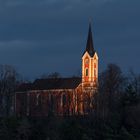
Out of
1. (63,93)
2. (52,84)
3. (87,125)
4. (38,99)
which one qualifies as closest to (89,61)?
(52,84)

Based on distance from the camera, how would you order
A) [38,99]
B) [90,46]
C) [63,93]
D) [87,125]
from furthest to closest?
[90,46], [63,93], [38,99], [87,125]

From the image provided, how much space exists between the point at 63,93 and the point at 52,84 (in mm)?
7347

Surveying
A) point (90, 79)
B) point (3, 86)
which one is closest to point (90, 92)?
point (3, 86)

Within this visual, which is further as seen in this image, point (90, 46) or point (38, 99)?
point (90, 46)

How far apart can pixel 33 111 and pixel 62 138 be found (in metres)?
22.4

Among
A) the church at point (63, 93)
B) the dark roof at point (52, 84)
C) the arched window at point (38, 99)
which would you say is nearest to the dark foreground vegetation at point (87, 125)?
the church at point (63, 93)

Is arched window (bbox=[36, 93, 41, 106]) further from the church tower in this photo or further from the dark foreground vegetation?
the dark foreground vegetation

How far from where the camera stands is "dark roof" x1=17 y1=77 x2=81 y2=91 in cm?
12306

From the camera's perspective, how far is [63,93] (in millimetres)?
118125

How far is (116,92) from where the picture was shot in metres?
94.7

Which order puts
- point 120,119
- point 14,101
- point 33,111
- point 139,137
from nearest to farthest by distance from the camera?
point 139,137, point 120,119, point 33,111, point 14,101

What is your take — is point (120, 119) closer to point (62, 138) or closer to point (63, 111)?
point (62, 138)

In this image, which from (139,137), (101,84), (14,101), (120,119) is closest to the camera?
(139,137)

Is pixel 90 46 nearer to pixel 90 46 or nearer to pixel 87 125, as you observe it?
pixel 90 46
